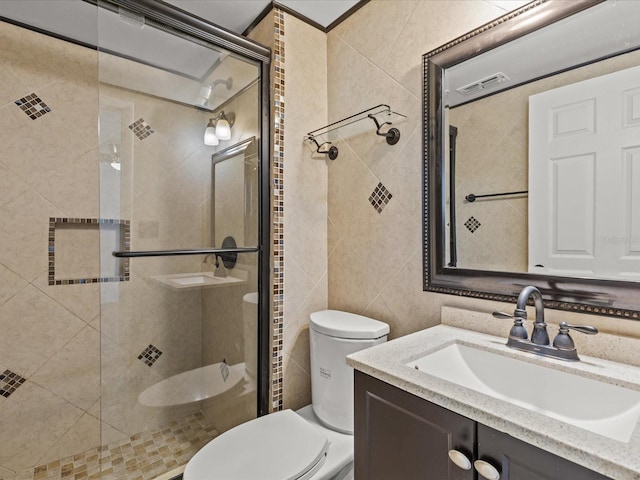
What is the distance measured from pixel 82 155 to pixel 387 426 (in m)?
1.98

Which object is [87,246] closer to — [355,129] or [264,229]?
[264,229]

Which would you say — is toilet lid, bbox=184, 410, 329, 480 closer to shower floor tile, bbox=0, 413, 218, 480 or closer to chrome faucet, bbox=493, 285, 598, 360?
shower floor tile, bbox=0, 413, 218, 480

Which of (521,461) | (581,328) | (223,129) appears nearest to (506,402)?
(521,461)

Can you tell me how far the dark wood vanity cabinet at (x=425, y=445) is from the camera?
22.5 inches

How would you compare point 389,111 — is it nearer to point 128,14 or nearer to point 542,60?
point 542,60

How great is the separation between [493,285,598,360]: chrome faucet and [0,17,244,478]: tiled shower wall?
1209 mm

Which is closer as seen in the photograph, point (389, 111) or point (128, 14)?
point (128, 14)

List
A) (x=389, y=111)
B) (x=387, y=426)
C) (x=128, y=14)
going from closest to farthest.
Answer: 1. (x=387, y=426)
2. (x=128, y=14)
3. (x=389, y=111)

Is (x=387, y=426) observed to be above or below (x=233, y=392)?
above

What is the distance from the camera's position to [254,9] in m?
1.63

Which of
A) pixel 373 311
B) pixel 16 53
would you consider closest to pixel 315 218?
pixel 373 311

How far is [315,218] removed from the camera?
174cm

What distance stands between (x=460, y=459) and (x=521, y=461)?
0.36 ft

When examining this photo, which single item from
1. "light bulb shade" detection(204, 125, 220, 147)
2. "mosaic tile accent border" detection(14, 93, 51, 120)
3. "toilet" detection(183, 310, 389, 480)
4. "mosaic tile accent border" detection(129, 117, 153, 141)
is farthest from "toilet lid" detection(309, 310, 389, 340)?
"mosaic tile accent border" detection(14, 93, 51, 120)
